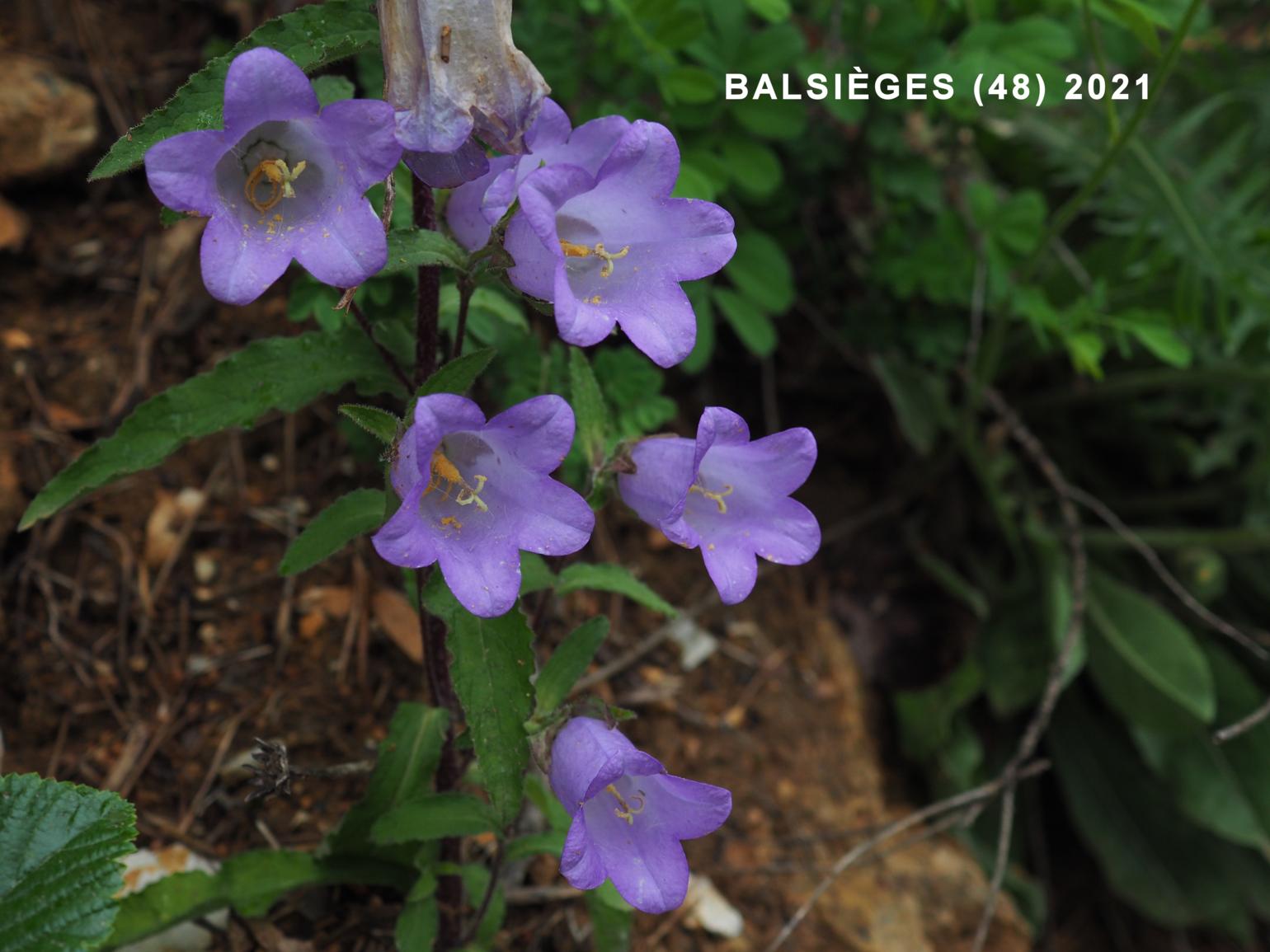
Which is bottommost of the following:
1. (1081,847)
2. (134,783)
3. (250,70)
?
(1081,847)

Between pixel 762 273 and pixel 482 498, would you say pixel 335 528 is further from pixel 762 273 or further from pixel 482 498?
pixel 762 273

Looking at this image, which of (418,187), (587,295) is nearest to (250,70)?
(418,187)

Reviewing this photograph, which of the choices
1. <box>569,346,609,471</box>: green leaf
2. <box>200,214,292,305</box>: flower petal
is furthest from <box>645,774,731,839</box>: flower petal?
<box>200,214,292,305</box>: flower petal

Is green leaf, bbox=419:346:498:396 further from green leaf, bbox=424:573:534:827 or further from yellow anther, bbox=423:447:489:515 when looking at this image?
green leaf, bbox=424:573:534:827

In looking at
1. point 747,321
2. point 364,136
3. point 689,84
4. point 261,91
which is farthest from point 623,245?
point 747,321

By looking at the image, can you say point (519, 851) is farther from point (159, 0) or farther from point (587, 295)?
point (159, 0)

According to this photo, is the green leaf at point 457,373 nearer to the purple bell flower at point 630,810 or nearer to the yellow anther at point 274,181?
the yellow anther at point 274,181
